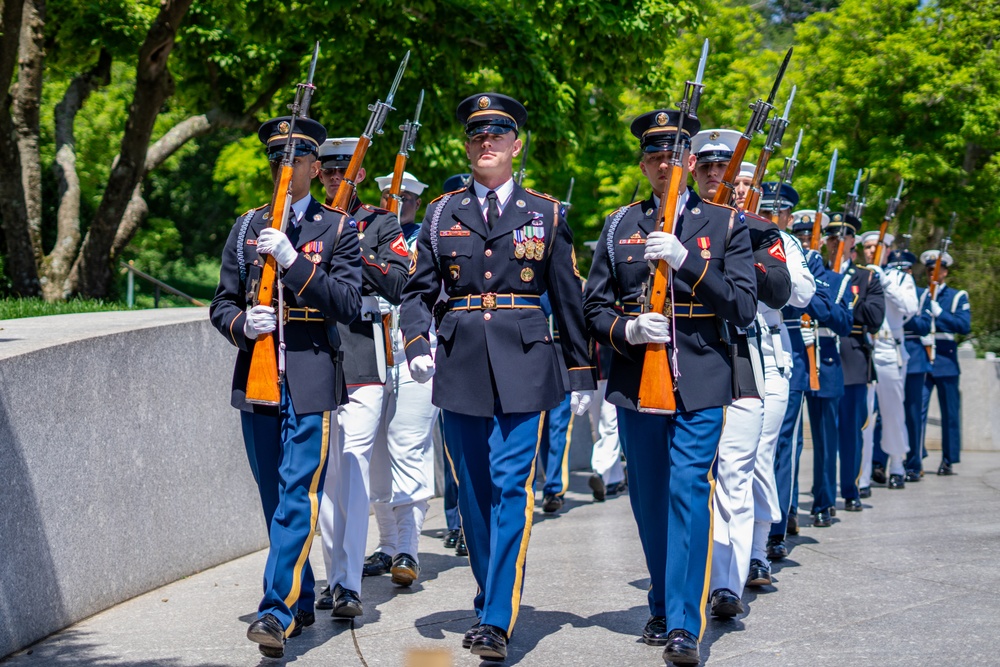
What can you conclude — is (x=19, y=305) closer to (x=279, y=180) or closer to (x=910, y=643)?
(x=279, y=180)

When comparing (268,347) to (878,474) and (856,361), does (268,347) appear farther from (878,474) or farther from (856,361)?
(878,474)

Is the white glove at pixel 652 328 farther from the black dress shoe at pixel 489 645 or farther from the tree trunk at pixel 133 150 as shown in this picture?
the tree trunk at pixel 133 150

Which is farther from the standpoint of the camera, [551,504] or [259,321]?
[551,504]

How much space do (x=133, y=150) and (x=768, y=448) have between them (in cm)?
858

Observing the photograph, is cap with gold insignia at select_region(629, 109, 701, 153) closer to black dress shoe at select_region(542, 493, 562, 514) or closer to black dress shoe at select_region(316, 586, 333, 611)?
black dress shoe at select_region(316, 586, 333, 611)

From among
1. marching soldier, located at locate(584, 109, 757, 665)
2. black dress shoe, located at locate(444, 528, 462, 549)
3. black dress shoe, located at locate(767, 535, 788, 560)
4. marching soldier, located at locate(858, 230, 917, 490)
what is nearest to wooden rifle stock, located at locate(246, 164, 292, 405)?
marching soldier, located at locate(584, 109, 757, 665)

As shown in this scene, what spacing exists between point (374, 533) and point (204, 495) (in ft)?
5.89

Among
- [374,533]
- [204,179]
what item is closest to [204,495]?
[374,533]

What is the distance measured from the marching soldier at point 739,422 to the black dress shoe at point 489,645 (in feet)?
4.32

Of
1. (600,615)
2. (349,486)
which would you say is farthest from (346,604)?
(600,615)

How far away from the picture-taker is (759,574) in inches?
281

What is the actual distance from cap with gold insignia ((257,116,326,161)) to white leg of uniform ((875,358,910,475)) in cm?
781

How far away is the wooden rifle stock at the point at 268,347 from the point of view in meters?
5.71

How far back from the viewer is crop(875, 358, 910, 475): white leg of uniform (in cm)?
1243
